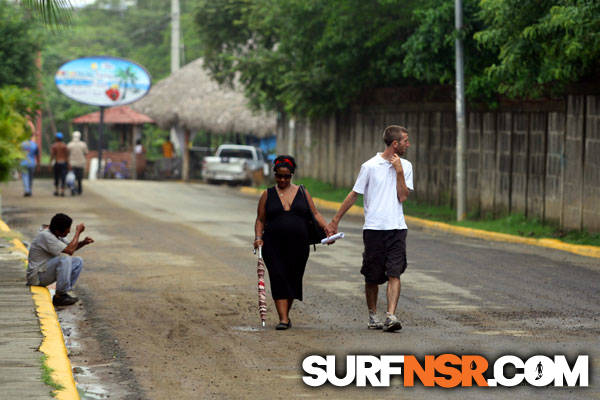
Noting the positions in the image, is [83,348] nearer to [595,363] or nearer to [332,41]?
[595,363]

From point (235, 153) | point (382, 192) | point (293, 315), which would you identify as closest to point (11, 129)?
point (293, 315)

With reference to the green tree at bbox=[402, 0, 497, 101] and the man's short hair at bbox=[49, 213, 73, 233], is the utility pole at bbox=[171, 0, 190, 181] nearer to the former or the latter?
the green tree at bbox=[402, 0, 497, 101]

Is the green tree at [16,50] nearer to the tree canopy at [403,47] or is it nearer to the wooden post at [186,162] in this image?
the tree canopy at [403,47]

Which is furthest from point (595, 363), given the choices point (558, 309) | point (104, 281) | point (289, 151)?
point (289, 151)

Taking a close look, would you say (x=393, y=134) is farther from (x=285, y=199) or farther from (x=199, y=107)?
(x=199, y=107)

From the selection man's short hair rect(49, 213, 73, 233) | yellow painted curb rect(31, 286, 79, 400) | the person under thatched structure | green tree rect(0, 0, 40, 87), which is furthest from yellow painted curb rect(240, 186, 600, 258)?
the person under thatched structure

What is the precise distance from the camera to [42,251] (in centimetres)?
1268

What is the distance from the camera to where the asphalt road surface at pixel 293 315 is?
850cm

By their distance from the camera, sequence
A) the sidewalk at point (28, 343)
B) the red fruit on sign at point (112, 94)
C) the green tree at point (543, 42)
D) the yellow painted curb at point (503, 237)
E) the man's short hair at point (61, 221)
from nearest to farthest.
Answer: the sidewalk at point (28, 343)
the man's short hair at point (61, 221)
the green tree at point (543, 42)
the yellow painted curb at point (503, 237)
the red fruit on sign at point (112, 94)

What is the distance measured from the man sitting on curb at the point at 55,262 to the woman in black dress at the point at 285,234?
2528mm

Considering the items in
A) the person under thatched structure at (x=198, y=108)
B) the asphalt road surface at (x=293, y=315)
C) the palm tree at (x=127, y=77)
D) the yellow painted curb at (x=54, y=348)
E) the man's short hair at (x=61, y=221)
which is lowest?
the asphalt road surface at (x=293, y=315)

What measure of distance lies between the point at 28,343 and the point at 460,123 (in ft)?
55.8

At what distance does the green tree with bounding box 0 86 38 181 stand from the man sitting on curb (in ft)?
14.5

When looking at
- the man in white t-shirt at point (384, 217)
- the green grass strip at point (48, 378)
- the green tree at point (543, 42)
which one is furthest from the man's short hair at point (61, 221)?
the green tree at point (543, 42)
